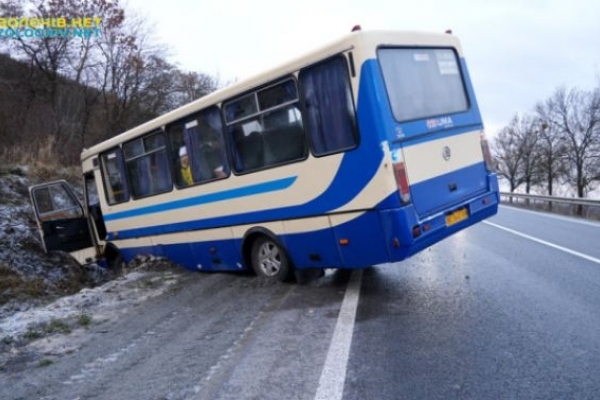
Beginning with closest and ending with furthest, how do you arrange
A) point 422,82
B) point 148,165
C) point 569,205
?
point 422,82, point 148,165, point 569,205

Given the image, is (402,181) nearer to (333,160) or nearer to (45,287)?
(333,160)

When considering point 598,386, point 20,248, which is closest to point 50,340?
point 598,386

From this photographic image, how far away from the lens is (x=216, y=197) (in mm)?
8109

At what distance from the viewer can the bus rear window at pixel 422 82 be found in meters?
6.06

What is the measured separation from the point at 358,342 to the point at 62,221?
9.16 m

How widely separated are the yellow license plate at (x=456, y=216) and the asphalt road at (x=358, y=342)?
83 cm

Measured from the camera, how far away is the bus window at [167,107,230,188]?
7.86m

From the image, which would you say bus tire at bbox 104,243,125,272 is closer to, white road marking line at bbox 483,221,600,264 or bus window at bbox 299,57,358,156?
bus window at bbox 299,57,358,156

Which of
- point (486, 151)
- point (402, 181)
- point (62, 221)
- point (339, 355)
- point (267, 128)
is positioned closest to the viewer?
point (339, 355)

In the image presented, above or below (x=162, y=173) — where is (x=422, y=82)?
above

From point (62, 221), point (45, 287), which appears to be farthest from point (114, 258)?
point (45, 287)

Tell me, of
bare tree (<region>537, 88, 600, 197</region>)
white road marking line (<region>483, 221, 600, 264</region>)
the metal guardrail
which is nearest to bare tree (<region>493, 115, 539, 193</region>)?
bare tree (<region>537, 88, 600, 197</region>)

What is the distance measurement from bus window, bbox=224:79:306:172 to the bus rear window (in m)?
1.18

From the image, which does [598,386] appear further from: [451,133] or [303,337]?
[451,133]
